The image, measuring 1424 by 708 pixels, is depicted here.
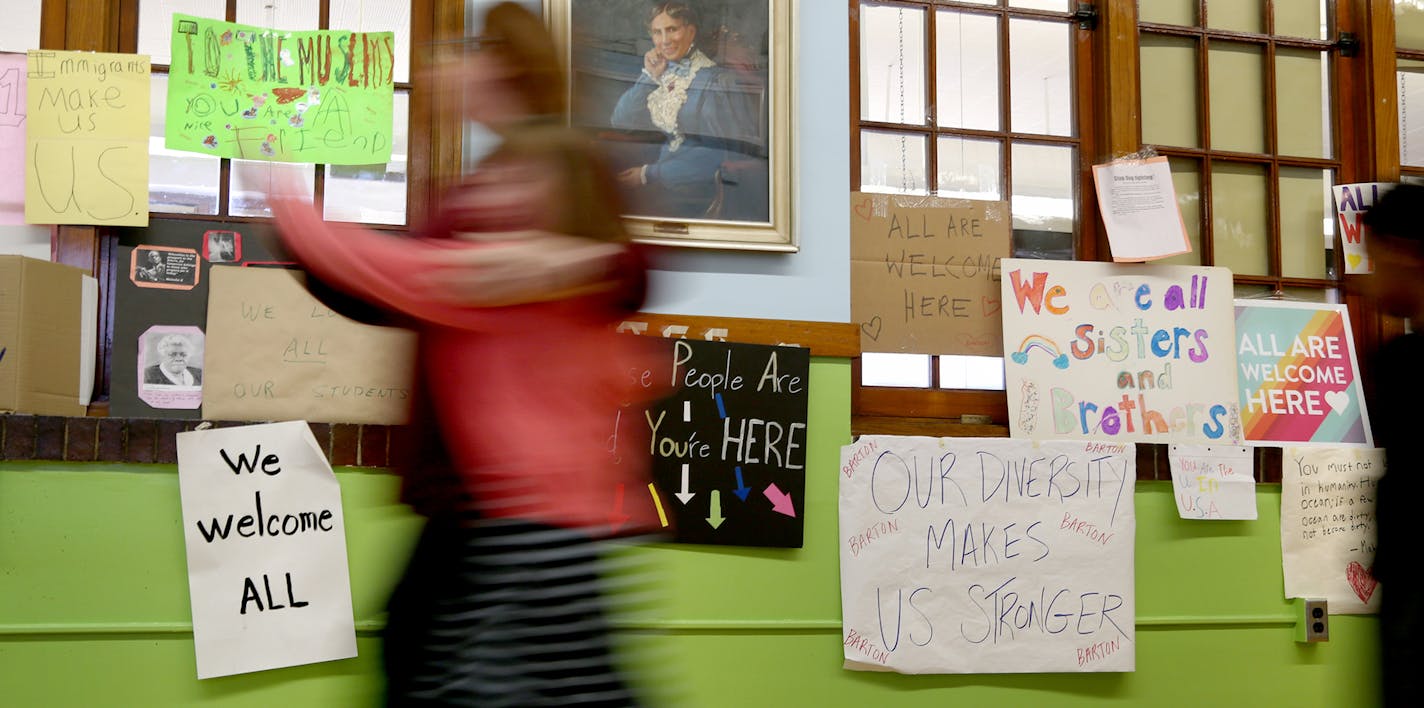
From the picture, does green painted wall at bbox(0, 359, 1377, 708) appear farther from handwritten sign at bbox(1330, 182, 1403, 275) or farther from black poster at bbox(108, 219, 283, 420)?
handwritten sign at bbox(1330, 182, 1403, 275)

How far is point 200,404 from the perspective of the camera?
2.65 metres

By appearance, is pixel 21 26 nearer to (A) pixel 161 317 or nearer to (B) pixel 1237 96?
(A) pixel 161 317

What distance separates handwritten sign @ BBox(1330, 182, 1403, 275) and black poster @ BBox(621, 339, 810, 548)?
1.87 m

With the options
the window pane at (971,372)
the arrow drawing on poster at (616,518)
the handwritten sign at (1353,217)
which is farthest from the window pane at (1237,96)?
the arrow drawing on poster at (616,518)

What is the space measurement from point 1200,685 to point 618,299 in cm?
254

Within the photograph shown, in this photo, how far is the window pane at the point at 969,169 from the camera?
3234mm

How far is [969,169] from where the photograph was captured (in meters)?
3.26

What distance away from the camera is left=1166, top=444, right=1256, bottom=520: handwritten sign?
3170 millimetres

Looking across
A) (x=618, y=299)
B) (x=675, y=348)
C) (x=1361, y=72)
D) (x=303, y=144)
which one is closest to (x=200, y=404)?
(x=303, y=144)

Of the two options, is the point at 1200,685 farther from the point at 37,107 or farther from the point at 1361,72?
the point at 37,107

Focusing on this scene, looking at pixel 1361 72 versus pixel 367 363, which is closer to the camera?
pixel 367 363

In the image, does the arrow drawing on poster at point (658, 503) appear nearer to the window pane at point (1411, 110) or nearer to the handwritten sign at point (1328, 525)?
the handwritten sign at point (1328, 525)

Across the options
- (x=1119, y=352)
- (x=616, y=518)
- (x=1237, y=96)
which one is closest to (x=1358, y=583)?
(x=1119, y=352)

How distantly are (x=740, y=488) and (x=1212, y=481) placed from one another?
140 centimetres
